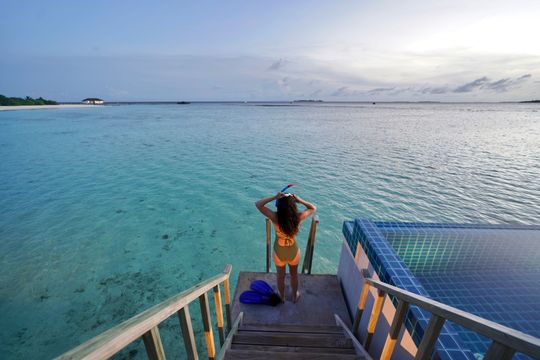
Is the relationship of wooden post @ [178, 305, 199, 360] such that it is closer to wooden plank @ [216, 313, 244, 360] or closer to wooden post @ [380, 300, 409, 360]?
wooden plank @ [216, 313, 244, 360]

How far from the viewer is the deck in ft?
13.0

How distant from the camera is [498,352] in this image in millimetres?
1091

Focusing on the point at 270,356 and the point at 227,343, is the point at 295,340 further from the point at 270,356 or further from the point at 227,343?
the point at 227,343

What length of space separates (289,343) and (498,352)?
105 inches

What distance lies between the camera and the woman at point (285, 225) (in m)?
Answer: 3.27

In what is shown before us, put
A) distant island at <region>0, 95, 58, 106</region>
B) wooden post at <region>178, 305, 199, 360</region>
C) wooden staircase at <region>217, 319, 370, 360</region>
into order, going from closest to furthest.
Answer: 1. wooden post at <region>178, 305, 199, 360</region>
2. wooden staircase at <region>217, 319, 370, 360</region>
3. distant island at <region>0, 95, 58, 106</region>

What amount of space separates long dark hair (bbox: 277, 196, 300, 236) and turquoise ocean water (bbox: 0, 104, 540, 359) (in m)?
3.46

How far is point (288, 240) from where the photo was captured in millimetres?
3580

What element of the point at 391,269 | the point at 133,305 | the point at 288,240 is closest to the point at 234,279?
the point at 133,305

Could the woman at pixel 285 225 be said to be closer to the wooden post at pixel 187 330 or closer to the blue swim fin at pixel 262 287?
the blue swim fin at pixel 262 287

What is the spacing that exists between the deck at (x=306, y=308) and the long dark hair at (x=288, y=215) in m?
1.71

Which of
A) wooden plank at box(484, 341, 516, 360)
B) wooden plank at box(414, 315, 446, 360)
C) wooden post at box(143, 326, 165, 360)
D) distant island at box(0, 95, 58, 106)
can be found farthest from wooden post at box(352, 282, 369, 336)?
distant island at box(0, 95, 58, 106)

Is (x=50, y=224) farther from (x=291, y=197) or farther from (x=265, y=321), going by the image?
(x=291, y=197)

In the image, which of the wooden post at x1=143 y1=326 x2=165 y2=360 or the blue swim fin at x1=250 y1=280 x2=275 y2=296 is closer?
the wooden post at x1=143 y1=326 x2=165 y2=360
